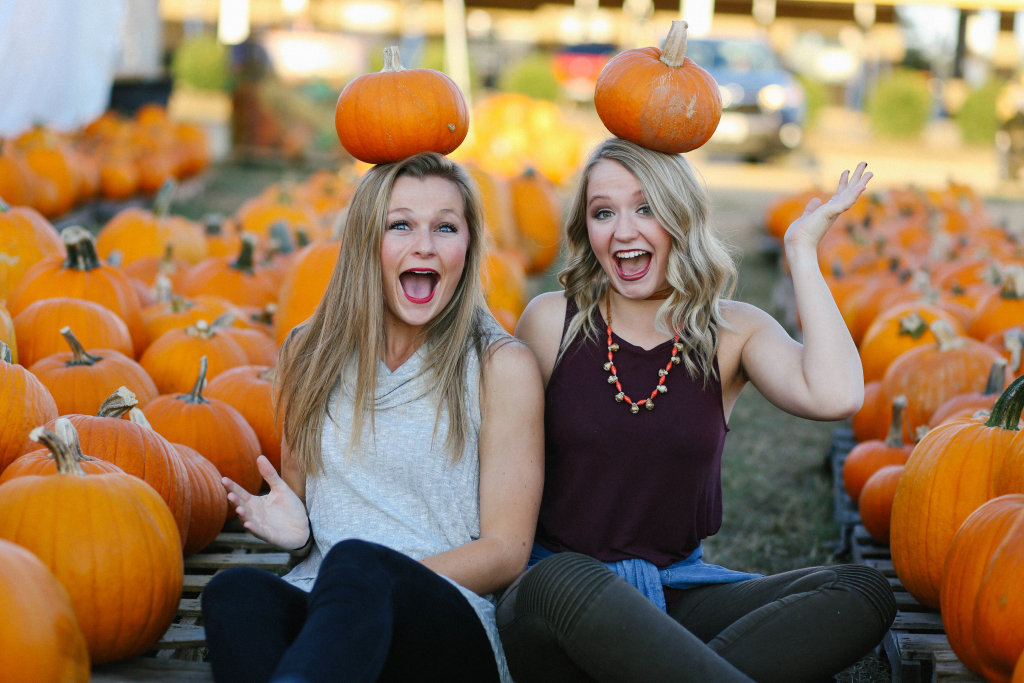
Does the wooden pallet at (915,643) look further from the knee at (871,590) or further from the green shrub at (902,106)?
the green shrub at (902,106)

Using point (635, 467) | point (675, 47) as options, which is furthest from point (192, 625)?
point (675, 47)

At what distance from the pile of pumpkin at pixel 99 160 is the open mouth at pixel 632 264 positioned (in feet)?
15.4

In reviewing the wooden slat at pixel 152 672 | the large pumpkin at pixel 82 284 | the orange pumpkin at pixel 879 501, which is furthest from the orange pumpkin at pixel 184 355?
the orange pumpkin at pixel 879 501

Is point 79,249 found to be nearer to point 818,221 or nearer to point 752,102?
point 818,221

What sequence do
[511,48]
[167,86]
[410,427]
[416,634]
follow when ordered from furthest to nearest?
[511,48] < [167,86] < [410,427] < [416,634]

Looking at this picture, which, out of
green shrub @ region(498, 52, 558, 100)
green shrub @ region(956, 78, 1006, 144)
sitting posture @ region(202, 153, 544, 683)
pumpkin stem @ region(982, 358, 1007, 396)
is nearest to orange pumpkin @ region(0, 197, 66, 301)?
sitting posture @ region(202, 153, 544, 683)

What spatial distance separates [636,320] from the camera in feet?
8.04

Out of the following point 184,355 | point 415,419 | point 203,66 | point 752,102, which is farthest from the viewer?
point 203,66

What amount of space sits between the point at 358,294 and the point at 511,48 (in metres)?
25.2

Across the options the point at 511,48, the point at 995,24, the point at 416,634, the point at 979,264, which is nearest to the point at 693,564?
the point at 416,634

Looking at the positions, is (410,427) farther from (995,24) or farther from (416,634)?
(995,24)

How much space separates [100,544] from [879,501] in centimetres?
213

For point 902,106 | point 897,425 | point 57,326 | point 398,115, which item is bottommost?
point 897,425

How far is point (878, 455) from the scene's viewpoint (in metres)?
3.22
